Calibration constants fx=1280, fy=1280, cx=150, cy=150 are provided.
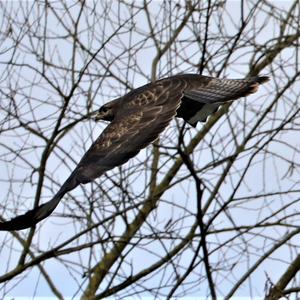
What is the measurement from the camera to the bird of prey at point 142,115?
24.8ft

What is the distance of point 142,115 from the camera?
837cm

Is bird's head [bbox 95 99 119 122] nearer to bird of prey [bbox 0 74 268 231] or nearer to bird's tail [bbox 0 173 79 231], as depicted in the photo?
bird of prey [bbox 0 74 268 231]

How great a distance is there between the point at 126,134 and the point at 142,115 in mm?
304

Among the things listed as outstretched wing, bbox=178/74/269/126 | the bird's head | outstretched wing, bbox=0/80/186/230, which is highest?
the bird's head

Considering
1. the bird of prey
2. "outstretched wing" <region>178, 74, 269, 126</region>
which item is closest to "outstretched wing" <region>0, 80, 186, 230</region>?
the bird of prey

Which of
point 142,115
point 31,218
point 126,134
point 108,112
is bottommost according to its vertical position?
point 31,218

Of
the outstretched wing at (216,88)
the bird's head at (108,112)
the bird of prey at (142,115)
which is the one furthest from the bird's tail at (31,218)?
the bird's head at (108,112)

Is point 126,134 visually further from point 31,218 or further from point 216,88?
point 31,218

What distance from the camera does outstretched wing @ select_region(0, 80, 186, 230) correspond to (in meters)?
7.18

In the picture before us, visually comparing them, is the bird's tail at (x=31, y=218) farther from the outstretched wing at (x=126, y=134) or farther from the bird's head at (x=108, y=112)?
the bird's head at (x=108, y=112)

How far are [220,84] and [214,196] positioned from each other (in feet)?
3.45

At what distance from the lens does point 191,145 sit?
11445mm

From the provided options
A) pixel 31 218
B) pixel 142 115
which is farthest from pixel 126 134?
pixel 31 218

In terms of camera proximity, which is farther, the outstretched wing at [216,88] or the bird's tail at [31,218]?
the outstretched wing at [216,88]
